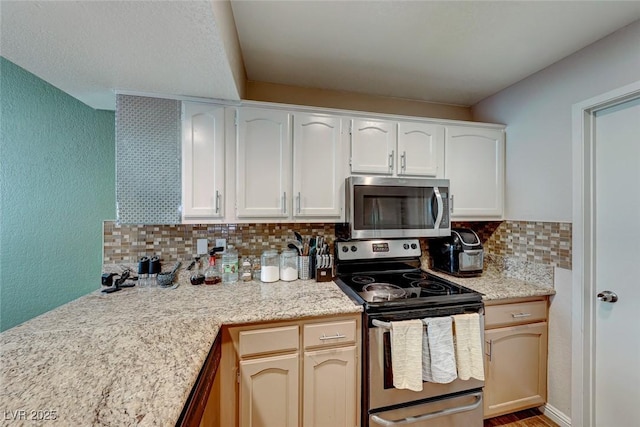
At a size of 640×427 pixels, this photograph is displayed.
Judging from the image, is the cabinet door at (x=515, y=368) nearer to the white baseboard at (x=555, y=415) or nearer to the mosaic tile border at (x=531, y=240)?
the white baseboard at (x=555, y=415)

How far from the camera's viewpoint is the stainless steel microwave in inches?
70.4

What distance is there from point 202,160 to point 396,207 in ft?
4.47

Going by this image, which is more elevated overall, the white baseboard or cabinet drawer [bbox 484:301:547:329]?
cabinet drawer [bbox 484:301:547:329]

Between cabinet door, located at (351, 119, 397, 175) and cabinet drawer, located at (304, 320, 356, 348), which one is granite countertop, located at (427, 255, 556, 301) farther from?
cabinet door, located at (351, 119, 397, 175)

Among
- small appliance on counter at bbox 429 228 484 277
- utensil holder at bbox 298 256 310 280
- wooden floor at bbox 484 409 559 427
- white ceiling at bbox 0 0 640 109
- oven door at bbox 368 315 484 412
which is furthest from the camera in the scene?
small appliance on counter at bbox 429 228 484 277

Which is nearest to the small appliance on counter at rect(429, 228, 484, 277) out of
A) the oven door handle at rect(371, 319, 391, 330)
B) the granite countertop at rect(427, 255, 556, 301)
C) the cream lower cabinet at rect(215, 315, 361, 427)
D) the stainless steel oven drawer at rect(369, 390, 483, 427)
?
the granite countertop at rect(427, 255, 556, 301)

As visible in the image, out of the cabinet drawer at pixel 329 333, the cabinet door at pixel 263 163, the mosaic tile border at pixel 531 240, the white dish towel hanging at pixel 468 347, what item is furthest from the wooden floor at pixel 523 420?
the cabinet door at pixel 263 163

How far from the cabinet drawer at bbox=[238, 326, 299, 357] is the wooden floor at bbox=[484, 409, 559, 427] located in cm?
153

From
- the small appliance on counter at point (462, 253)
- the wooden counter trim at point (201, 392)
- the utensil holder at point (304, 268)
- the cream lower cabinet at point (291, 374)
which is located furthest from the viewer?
the small appliance on counter at point (462, 253)

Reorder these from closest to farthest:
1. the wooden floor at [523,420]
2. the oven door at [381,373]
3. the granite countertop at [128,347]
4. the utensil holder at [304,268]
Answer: the granite countertop at [128,347] < the oven door at [381,373] < the wooden floor at [523,420] < the utensil holder at [304,268]

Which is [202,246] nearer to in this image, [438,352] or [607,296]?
[438,352]

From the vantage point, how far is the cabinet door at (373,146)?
1854 millimetres

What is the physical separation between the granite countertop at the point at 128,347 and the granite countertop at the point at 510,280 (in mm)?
976

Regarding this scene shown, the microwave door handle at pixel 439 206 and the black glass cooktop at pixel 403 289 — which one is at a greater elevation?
the microwave door handle at pixel 439 206
